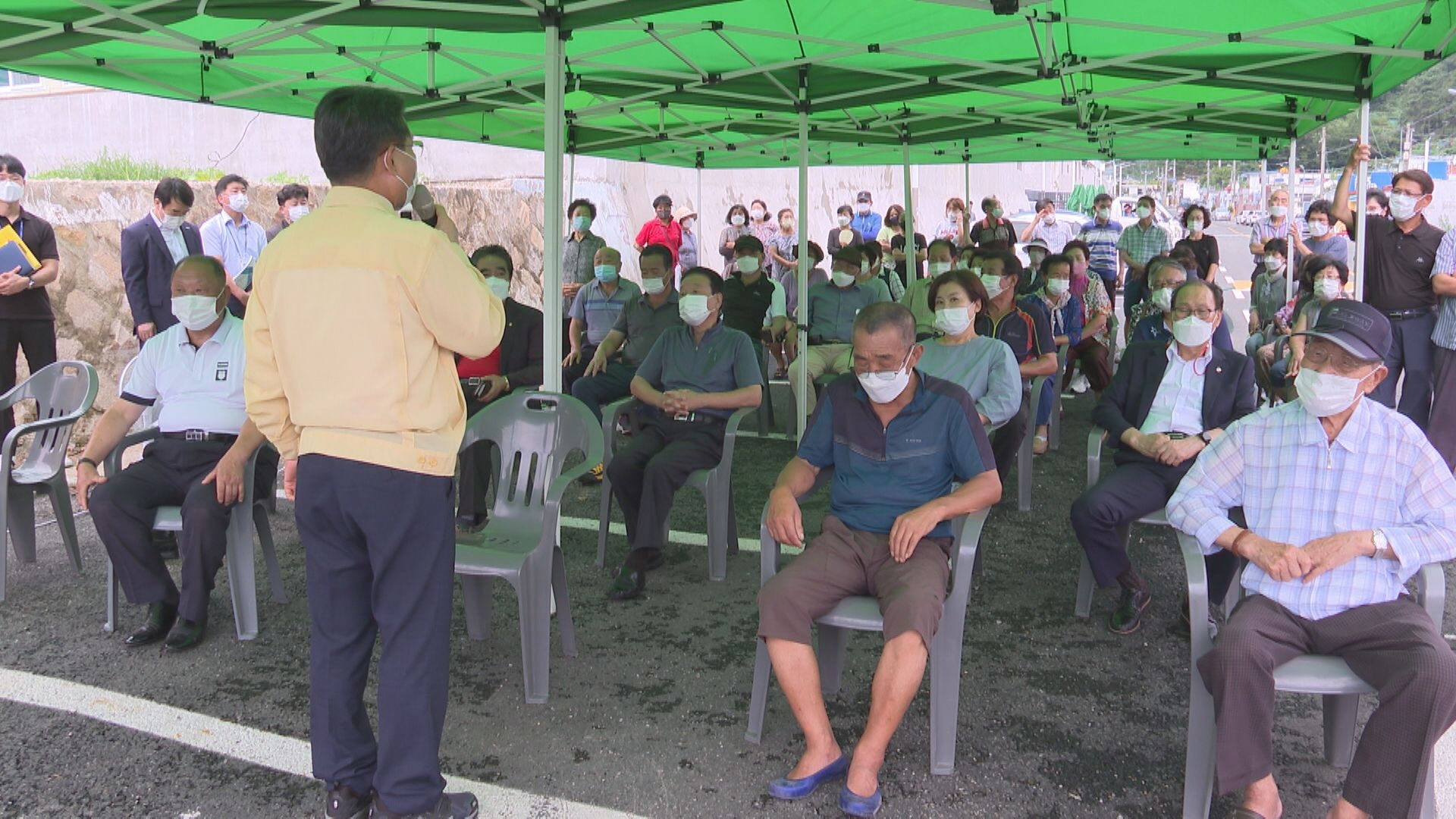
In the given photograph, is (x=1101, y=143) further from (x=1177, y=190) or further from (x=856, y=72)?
(x=1177, y=190)

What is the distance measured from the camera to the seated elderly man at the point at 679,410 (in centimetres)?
482

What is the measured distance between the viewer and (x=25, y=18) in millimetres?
5160

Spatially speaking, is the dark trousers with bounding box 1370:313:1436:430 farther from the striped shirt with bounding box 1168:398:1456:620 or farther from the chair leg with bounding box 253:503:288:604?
the chair leg with bounding box 253:503:288:604

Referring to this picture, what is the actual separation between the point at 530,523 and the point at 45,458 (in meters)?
2.59

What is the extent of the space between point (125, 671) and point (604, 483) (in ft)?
6.97

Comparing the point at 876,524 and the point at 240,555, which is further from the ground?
the point at 876,524

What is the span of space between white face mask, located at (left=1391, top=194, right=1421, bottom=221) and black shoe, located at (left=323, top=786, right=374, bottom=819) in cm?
603

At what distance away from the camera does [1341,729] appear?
10.3 feet

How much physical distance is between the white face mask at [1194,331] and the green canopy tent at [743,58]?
147 centimetres

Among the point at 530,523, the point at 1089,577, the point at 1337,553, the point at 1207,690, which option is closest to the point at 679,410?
the point at 530,523

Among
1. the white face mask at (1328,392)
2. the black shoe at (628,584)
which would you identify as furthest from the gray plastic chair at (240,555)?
the white face mask at (1328,392)

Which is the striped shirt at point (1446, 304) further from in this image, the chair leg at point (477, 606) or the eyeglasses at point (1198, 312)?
the chair leg at point (477, 606)

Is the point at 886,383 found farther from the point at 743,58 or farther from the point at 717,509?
the point at 743,58

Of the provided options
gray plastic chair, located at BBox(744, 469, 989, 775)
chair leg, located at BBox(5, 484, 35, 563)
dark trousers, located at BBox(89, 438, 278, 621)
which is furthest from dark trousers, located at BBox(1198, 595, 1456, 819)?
chair leg, located at BBox(5, 484, 35, 563)
